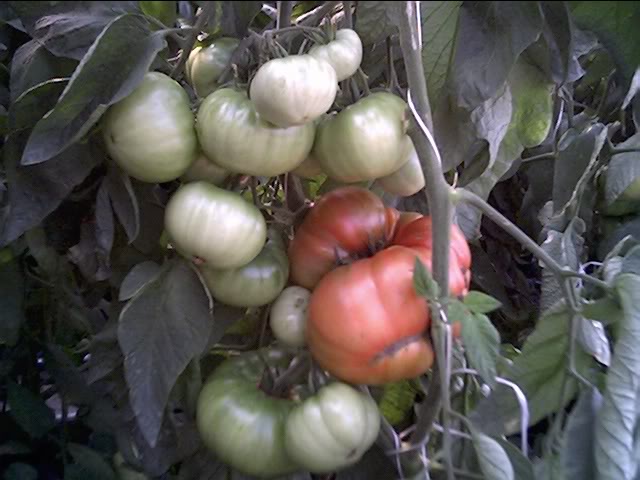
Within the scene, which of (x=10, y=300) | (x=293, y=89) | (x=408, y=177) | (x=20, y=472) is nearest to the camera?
(x=293, y=89)

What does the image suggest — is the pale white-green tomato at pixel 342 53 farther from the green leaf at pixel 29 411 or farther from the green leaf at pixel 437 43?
the green leaf at pixel 29 411

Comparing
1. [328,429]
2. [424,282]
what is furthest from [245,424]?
[424,282]

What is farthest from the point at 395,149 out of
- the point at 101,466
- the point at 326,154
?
the point at 101,466

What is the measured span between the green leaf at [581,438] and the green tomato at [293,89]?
32cm

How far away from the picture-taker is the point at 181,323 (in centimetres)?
53

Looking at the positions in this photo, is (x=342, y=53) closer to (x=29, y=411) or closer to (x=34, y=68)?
(x=34, y=68)

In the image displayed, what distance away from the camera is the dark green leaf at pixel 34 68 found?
0.58m

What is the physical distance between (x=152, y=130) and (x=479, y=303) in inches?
9.8

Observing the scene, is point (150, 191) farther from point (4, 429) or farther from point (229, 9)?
point (4, 429)

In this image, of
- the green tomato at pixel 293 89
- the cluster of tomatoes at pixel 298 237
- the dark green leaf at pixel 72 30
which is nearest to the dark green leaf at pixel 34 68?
the dark green leaf at pixel 72 30

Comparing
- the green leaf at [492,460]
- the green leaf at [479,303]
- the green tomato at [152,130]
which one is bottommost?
the green leaf at [492,460]

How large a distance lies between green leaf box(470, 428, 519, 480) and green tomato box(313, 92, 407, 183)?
0.21 m

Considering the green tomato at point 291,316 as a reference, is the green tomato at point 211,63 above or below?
above

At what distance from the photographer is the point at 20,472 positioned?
914 millimetres
